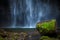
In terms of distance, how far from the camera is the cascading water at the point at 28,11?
14.1m

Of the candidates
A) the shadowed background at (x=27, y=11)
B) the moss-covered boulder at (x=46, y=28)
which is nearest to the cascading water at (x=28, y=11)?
the shadowed background at (x=27, y=11)

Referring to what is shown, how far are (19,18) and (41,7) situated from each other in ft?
6.95

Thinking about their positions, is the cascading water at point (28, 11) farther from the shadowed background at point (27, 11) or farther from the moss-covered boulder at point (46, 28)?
the moss-covered boulder at point (46, 28)

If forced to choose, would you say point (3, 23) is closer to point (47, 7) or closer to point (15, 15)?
point (15, 15)

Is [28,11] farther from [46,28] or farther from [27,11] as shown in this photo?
[46,28]

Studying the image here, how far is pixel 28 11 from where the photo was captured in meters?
14.4

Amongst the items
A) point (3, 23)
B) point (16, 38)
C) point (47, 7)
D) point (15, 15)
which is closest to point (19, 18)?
point (15, 15)

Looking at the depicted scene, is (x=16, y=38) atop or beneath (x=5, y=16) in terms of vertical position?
beneath

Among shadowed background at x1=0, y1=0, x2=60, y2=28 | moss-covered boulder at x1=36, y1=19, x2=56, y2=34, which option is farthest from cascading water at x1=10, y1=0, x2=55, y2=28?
moss-covered boulder at x1=36, y1=19, x2=56, y2=34

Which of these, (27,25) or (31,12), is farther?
(31,12)

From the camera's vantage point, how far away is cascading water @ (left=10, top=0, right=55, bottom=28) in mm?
14117

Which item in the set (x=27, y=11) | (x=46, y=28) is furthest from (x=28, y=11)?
(x=46, y=28)

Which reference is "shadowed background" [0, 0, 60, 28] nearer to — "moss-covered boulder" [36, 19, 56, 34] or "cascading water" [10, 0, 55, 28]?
"cascading water" [10, 0, 55, 28]

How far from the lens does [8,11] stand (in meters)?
14.3
